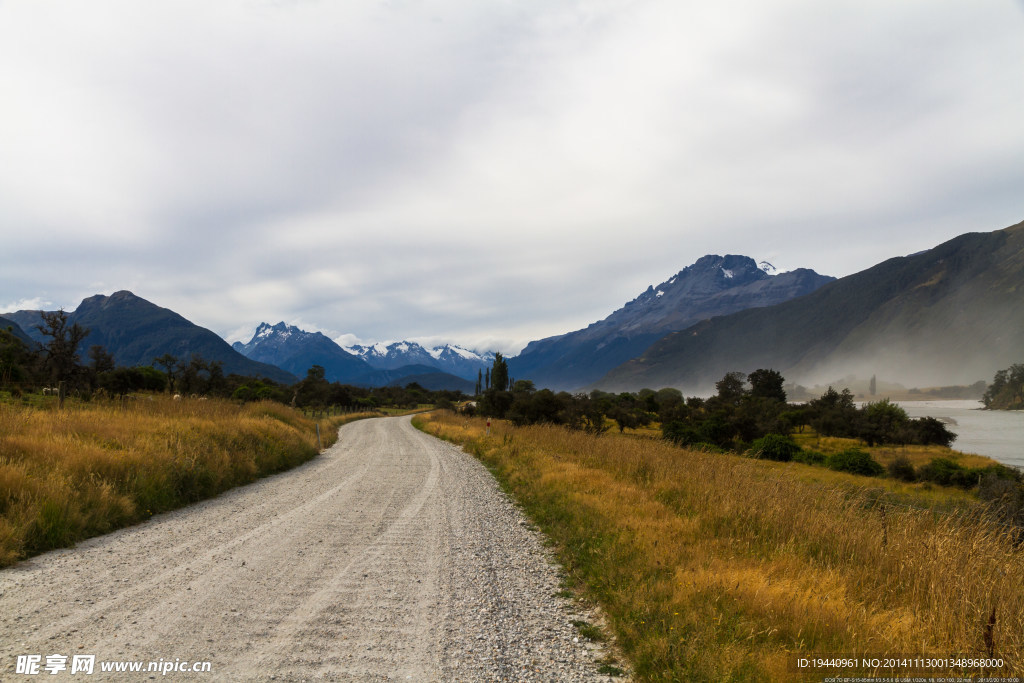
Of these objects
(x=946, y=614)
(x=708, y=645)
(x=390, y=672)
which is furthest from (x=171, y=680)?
(x=946, y=614)

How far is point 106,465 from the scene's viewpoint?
417 inches

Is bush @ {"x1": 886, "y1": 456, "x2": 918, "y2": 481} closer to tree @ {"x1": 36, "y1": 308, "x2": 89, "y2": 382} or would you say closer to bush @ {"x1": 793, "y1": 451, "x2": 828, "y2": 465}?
bush @ {"x1": 793, "y1": 451, "x2": 828, "y2": 465}

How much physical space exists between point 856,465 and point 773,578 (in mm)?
39919

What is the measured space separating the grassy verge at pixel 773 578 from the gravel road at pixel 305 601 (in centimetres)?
76

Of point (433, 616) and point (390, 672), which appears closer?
point (390, 672)

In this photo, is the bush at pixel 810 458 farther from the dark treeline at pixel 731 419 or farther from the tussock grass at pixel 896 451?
the tussock grass at pixel 896 451

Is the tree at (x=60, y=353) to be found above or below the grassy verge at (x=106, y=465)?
above

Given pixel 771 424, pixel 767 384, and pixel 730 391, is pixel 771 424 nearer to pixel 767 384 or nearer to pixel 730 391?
pixel 730 391

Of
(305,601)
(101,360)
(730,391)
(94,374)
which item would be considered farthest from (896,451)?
(101,360)

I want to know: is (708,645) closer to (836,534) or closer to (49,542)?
(836,534)

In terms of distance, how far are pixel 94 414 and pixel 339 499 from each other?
786 centimetres

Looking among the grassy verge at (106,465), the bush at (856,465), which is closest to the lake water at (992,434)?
the bush at (856,465)

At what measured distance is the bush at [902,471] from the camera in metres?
36.6

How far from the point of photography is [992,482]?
24.3 meters
